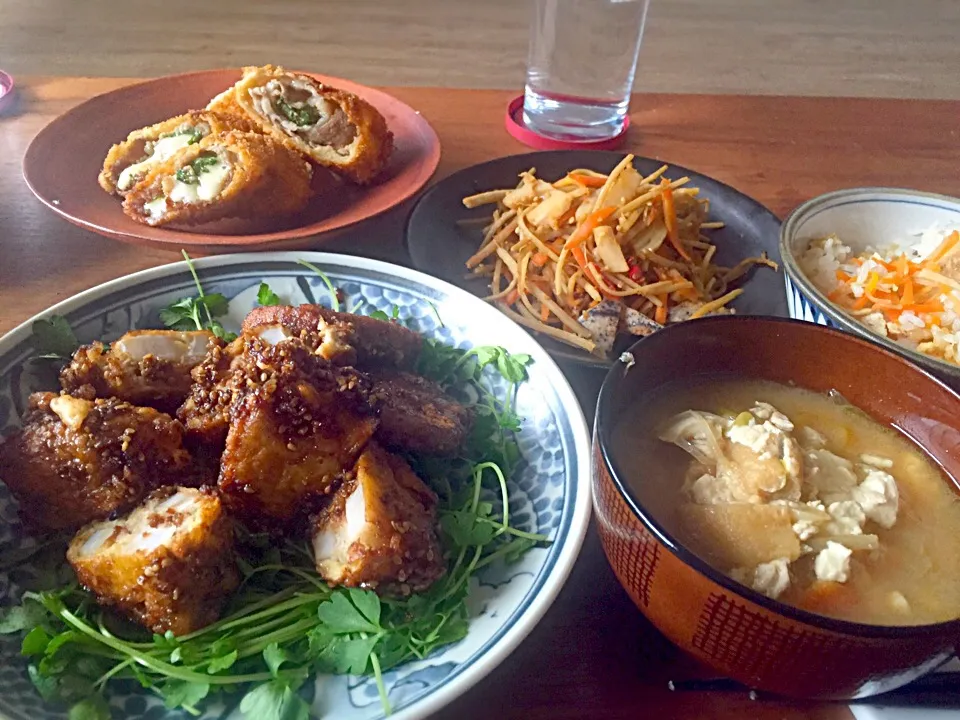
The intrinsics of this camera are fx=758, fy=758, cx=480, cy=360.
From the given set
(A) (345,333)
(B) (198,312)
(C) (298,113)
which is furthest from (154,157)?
(A) (345,333)

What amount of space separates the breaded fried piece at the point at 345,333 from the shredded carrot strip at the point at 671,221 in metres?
0.64

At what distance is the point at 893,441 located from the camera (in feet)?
2.94

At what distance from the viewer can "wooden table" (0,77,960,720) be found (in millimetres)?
792

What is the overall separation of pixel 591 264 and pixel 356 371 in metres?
0.66

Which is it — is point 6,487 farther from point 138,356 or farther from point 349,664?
point 349,664

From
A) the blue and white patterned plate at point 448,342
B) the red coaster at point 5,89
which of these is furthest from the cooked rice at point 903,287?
the red coaster at point 5,89

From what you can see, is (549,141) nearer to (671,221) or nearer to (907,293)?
(671,221)

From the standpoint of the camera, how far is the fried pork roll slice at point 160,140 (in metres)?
1.49

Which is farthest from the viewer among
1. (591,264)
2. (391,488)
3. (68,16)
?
(68,16)

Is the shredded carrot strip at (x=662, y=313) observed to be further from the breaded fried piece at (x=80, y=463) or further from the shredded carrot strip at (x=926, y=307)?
the breaded fried piece at (x=80, y=463)

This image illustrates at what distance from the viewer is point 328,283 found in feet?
3.92

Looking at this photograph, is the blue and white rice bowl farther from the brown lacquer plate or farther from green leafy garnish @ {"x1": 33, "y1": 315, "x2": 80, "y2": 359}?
green leafy garnish @ {"x1": 33, "y1": 315, "x2": 80, "y2": 359}

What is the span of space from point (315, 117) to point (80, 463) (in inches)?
39.5

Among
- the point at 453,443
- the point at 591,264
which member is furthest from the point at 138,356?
the point at 591,264
